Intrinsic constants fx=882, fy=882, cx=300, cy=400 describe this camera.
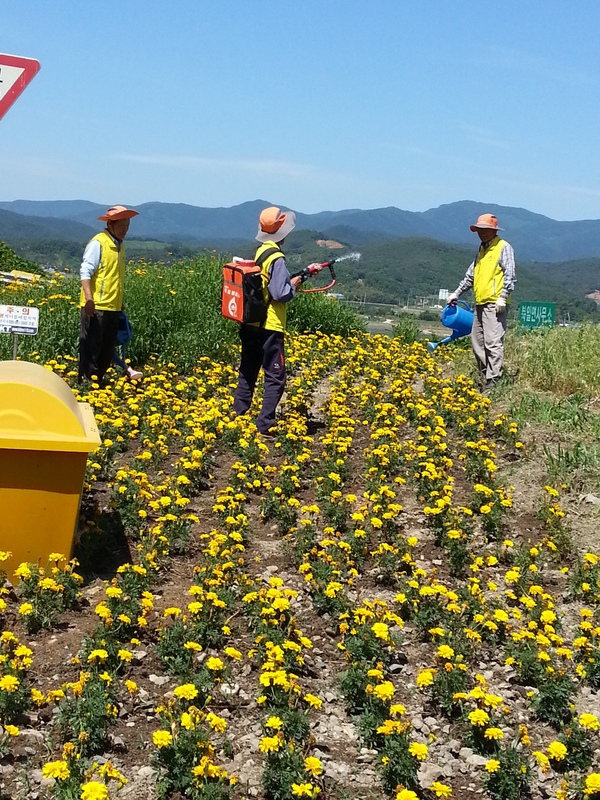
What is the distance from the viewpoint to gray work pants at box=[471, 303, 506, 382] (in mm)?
8695

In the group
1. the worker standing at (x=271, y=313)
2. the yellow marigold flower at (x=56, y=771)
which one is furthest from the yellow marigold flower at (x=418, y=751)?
the worker standing at (x=271, y=313)

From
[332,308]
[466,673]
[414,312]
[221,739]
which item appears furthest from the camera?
[414,312]

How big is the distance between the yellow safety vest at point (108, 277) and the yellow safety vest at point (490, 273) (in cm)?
348

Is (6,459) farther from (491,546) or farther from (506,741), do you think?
(491,546)

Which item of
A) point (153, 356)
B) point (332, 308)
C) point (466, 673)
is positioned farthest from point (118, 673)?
point (332, 308)

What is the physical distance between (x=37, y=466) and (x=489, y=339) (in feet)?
18.2

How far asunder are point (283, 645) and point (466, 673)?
2.82ft

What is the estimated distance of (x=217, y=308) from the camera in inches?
422

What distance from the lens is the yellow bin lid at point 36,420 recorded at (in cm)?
416

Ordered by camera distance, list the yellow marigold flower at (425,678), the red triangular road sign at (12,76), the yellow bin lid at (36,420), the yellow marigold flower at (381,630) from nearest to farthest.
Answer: the yellow marigold flower at (425,678), the yellow marigold flower at (381,630), the yellow bin lid at (36,420), the red triangular road sign at (12,76)

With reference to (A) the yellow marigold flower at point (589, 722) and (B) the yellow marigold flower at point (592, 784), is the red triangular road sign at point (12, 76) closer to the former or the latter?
(A) the yellow marigold flower at point (589, 722)

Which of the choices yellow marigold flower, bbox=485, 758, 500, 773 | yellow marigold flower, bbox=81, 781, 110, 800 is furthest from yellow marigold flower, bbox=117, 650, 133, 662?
yellow marigold flower, bbox=485, 758, 500, 773

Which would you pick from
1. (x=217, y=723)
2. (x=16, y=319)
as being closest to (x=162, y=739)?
(x=217, y=723)

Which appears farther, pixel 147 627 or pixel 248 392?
pixel 248 392
